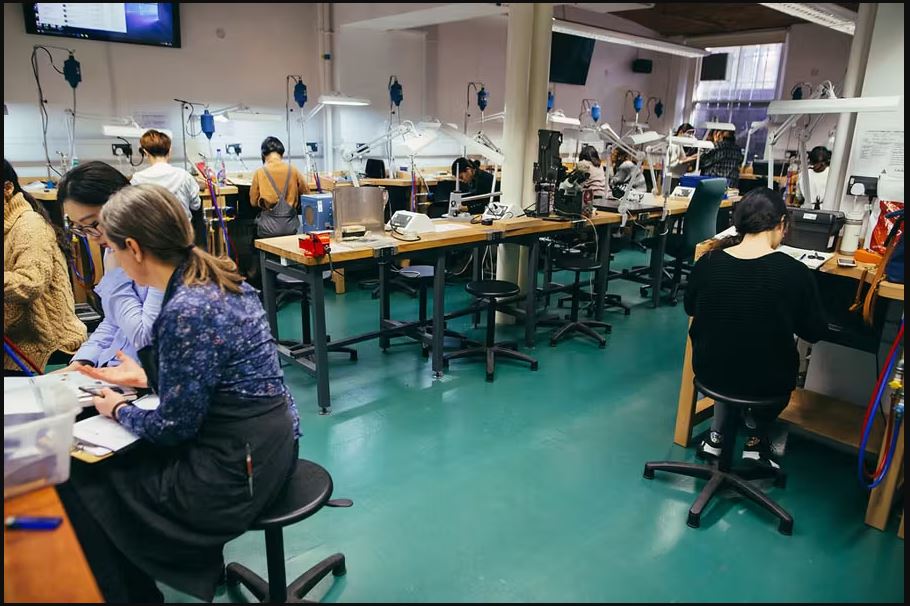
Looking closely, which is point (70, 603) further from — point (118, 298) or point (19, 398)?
point (118, 298)

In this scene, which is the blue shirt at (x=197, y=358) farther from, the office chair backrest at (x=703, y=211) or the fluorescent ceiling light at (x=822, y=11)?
the fluorescent ceiling light at (x=822, y=11)

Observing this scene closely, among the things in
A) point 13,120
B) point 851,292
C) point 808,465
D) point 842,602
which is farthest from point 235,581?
point 13,120

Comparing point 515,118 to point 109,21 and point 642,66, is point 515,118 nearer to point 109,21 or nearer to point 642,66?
point 109,21

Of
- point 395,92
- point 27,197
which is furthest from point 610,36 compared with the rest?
point 27,197

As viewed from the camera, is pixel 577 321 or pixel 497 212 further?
pixel 577 321

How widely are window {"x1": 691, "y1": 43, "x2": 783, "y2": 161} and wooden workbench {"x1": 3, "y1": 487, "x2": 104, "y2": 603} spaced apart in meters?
10.5

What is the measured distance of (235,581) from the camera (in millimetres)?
1933

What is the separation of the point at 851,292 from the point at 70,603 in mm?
3173

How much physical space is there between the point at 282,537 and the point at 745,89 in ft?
36.7

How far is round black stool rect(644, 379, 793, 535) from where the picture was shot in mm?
2219

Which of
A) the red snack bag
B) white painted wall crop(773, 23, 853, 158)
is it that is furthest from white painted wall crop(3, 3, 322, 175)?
white painted wall crop(773, 23, 853, 158)

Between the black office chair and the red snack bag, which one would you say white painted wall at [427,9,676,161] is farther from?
→ the red snack bag

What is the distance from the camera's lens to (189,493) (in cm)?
140

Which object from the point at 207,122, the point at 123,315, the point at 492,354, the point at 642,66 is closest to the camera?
the point at 123,315
